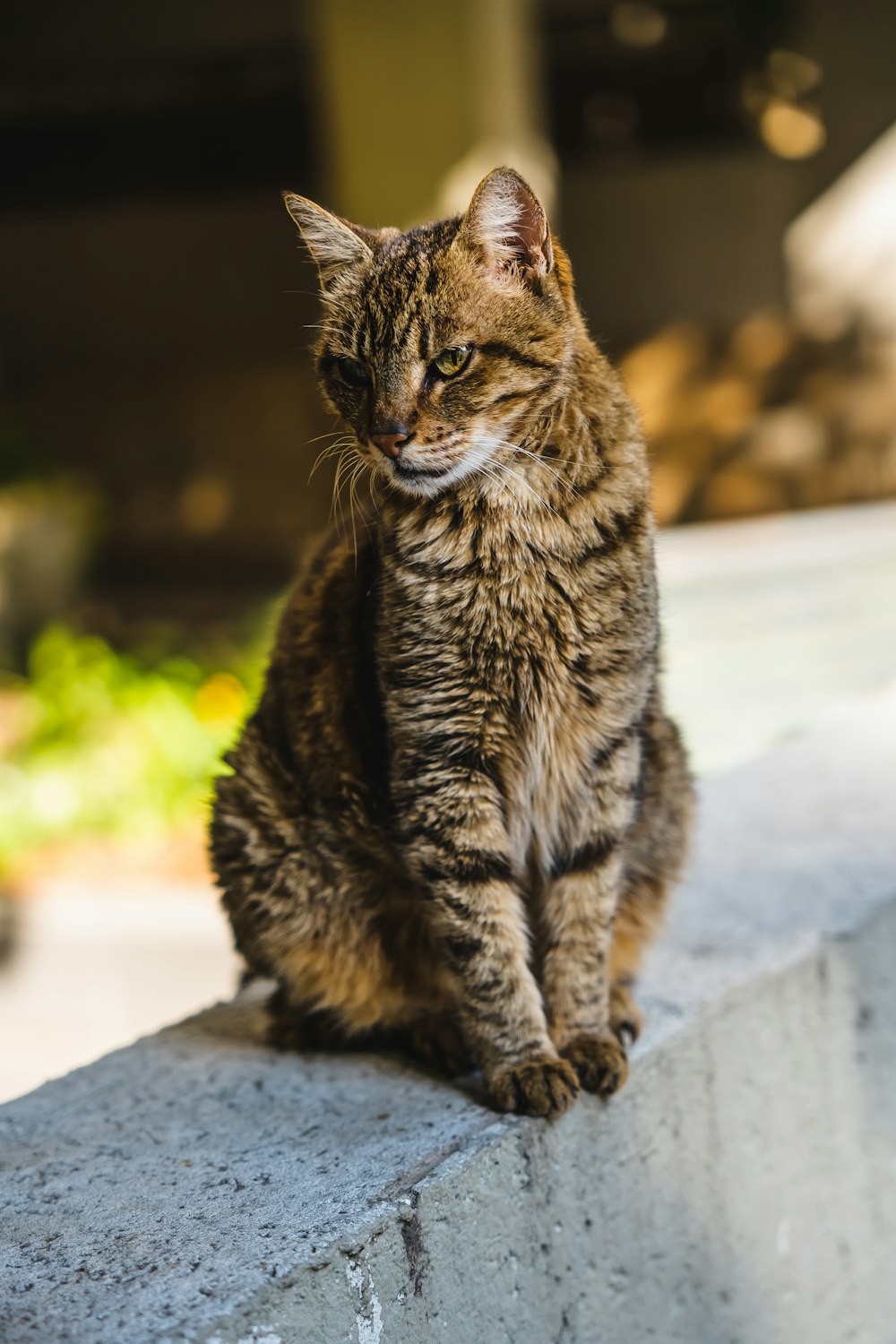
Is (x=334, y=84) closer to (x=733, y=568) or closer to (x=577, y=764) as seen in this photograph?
(x=733, y=568)

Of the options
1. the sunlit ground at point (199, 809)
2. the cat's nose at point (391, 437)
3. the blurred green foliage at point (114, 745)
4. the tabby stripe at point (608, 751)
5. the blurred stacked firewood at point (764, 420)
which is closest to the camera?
the cat's nose at point (391, 437)

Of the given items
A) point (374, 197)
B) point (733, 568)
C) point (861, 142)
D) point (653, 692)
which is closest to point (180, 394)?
point (374, 197)

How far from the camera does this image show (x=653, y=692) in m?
1.89

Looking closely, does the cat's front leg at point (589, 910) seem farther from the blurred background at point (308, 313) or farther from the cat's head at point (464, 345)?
the blurred background at point (308, 313)

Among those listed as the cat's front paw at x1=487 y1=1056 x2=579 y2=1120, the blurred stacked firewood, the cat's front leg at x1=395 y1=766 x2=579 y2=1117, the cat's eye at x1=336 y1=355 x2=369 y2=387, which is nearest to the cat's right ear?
the cat's eye at x1=336 y1=355 x2=369 y2=387

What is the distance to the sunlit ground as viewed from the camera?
359cm

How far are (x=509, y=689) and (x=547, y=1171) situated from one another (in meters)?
0.58

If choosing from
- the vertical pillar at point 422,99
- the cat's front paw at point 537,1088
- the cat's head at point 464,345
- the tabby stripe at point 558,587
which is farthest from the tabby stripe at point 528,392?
the vertical pillar at point 422,99

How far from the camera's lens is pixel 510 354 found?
5.34 feet

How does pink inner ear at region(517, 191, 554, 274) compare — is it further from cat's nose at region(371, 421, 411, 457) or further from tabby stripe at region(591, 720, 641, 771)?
tabby stripe at region(591, 720, 641, 771)

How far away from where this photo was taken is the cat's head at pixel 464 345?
5.27 ft

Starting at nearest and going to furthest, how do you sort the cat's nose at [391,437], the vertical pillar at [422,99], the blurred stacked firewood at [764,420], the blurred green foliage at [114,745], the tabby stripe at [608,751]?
the cat's nose at [391,437]
the tabby stripe at [608,751]
the blurred green foliage at [114,745]
the vertical pillar at [422,99]
the blurred stacked firewood at [764,420]

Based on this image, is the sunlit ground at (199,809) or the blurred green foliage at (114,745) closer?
the sunlit ground at (199,809)

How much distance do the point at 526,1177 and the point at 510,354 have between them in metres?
0.98
